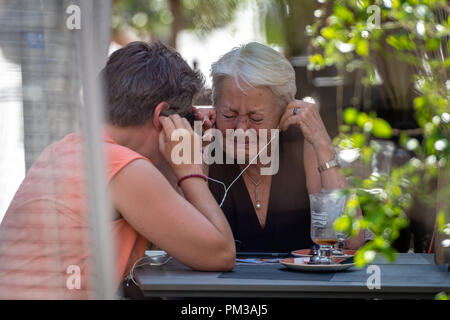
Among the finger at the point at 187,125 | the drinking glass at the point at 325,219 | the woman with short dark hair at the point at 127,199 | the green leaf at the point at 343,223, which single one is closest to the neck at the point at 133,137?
the woman with short dark hair at the point at 127,199

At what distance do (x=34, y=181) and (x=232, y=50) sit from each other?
5.45 ft

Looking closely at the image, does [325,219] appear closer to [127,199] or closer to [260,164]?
[127,199]

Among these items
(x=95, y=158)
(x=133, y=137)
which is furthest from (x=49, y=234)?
(x=133, y=137)

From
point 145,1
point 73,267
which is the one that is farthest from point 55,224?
point 145,1

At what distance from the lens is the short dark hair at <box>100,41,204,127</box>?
2254 millimetres

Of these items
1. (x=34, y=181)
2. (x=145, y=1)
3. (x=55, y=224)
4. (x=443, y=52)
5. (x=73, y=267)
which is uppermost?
(x=145, y=1)

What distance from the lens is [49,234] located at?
1.70 m

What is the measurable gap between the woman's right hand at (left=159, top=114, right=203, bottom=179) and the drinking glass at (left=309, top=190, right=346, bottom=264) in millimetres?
428

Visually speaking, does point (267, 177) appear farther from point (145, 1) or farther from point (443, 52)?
point (145, 1)

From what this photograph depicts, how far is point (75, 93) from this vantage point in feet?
5.37

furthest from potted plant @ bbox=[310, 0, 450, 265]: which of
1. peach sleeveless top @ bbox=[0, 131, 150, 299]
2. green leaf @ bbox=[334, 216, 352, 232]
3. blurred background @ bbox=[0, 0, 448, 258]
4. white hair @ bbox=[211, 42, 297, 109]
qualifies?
peach sleeveless top @ bbox=[0, 131, 150, 299]

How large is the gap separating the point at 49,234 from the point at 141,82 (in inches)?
29.3
